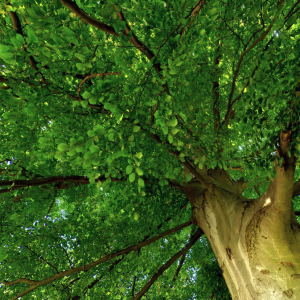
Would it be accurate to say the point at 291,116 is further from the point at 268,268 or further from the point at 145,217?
the point at 145,217

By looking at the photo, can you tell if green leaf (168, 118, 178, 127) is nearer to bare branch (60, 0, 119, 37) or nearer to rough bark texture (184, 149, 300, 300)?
bare branch (60, 0, 119, 37)

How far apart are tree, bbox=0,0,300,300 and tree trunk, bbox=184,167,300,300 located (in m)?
0.01

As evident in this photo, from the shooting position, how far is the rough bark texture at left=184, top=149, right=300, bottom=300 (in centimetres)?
204

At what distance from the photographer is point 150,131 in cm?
270

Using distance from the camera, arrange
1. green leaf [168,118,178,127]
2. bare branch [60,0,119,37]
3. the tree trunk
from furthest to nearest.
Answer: the tree trunk → green leaf [168,118,178,127] → bare branch [60,0,119,37]

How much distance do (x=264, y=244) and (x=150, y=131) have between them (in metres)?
1.90

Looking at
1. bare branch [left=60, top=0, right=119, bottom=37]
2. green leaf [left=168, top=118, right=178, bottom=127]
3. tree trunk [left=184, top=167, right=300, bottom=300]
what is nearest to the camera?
bare branch [left=60, top=0, right=119, bottom=37]

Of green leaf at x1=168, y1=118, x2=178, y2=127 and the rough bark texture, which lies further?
the rough bark texture

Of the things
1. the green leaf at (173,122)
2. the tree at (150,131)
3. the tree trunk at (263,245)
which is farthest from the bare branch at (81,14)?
the tree trunk at (263,245)

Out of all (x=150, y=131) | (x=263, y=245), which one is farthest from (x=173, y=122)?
(x=263, y=245)

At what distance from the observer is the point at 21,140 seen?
3273mm

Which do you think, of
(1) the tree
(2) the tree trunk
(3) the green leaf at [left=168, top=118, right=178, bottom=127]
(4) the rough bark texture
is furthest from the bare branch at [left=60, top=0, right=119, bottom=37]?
(2) the tree trunk

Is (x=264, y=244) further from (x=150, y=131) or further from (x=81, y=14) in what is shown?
(x=81, y=14)

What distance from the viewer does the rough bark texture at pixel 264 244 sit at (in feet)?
6.71
